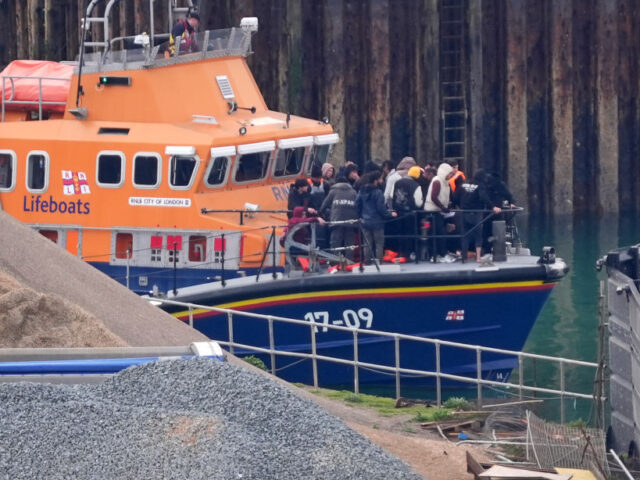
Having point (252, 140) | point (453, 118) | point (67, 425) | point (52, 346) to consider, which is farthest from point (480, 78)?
point (67, 425)

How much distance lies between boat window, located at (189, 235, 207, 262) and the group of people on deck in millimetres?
1077

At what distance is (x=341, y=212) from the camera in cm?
1476

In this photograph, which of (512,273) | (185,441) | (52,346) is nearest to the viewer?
(185,441)

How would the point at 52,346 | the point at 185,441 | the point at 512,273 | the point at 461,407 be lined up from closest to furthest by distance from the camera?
the point at 185,441 → the point at 52,346 → the point at 461,407 → the point at 512,273

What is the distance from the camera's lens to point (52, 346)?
10055 millimetres

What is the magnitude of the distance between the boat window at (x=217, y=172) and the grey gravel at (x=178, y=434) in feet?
23.5

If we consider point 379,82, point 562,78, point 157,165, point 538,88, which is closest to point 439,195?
point 157,165

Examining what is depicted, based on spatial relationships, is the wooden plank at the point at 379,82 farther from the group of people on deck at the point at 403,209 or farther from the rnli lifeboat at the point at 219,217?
the group of people on deck at the point at 403,209

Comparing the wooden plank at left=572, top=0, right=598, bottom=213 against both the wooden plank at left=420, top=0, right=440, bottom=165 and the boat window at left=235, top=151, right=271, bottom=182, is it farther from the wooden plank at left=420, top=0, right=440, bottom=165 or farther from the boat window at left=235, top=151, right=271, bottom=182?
the boat window at left=235, top=151, right=271, bottom=182

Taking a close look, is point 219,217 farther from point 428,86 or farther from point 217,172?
point 428,86

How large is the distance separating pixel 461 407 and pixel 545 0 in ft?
48.0

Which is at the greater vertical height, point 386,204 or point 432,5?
point 432,5

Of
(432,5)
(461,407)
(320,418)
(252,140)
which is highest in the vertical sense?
(432,5)

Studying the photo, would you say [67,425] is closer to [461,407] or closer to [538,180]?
[461,407]
